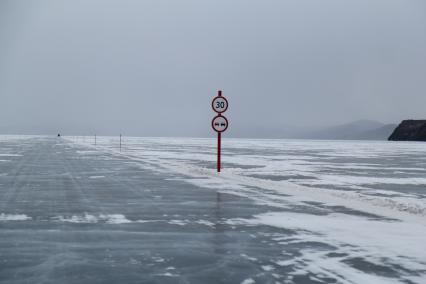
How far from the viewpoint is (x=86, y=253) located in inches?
258

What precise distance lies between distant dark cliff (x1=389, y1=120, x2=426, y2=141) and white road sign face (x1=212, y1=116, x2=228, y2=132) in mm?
162921

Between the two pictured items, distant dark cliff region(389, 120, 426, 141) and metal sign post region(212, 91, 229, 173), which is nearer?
metal sign post region(212, 91, 229, 173)

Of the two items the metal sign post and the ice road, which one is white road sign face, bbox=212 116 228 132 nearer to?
the metal sign post

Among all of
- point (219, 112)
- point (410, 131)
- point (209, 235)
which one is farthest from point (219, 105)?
point (410, 131)

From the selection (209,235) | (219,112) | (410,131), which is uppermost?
(219,112)

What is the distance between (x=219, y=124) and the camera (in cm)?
2117

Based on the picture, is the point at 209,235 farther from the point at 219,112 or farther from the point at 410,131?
the point at 410,131

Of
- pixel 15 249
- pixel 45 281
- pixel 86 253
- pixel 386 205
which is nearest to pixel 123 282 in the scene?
pixel 45 281

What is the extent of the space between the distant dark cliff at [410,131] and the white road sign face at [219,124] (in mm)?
162921

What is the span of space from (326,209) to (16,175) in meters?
12.2

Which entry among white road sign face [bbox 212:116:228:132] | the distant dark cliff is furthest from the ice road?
the distant dark cliff

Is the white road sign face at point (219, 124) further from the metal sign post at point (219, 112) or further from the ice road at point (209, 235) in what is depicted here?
the ice road at point (209, 235)

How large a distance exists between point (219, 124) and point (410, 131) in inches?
6898

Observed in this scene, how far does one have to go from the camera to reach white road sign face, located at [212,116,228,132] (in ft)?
69.3
